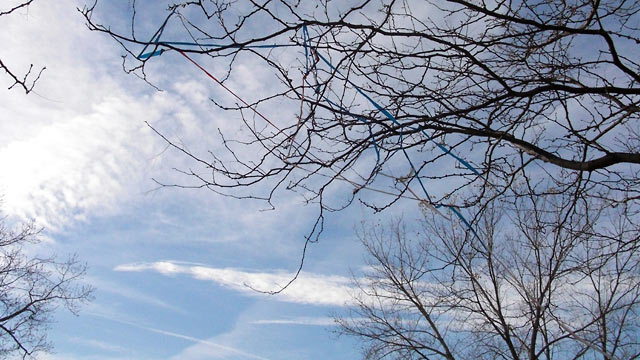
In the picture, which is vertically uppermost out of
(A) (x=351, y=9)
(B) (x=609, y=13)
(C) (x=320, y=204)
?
(B) (x=609, y=13)

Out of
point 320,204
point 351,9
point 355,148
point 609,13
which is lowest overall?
point 320,204

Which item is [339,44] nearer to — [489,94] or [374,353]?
[489,94]

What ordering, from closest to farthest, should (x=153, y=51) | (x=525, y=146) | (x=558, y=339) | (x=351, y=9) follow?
1. (x=153, y=51)
2. (x=351, y=9)
3. (x=525, y=146)
4. (x=558, y=339)

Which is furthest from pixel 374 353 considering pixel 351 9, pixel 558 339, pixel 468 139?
pixel 351 9

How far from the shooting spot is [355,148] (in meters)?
2.97

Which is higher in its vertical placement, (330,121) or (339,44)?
(339,44)

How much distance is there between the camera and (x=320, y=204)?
2.96 m

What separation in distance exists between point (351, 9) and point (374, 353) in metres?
10.7

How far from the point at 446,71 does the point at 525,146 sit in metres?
0.64

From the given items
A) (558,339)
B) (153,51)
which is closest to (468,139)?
(153,51)

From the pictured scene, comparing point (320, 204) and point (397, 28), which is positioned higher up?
point (397, 28)

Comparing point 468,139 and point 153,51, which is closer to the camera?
point 153,51

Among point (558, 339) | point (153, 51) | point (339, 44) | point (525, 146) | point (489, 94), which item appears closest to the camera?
point (153, 51)

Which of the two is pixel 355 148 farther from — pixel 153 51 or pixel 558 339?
pixel 558 339
